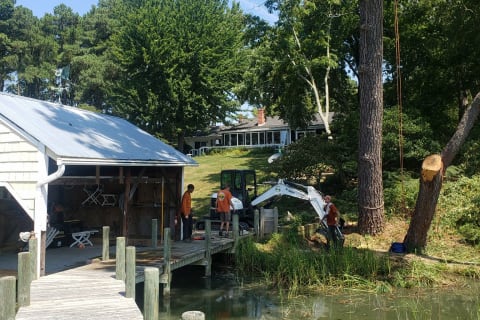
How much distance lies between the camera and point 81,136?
471 inches

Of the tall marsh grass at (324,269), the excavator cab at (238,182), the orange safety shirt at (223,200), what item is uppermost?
the excavator cab at (238,182)

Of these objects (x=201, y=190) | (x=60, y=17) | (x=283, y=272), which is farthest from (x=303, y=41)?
(x=60, y=17)

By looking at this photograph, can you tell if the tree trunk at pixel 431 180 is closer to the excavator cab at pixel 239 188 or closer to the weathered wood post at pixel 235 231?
the weathered wood post at pixel 235 231

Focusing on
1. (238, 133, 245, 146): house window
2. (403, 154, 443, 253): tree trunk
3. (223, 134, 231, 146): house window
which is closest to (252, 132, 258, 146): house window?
(238, 133, 245, 146): house window

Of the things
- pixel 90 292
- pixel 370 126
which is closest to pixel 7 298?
pixel 90 292

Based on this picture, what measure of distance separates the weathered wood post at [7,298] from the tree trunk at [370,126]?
11784 millimetres

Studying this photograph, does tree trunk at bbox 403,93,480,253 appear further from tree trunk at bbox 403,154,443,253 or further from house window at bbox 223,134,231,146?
house window at bbox 223,134,231,146

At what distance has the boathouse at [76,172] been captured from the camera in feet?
30.9

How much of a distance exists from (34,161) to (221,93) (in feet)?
96.0

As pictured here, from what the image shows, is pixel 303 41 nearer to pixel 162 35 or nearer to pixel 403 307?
pixel 162 35

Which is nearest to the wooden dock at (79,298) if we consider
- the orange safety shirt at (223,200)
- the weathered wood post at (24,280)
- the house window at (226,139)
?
the weathered wood post at (24,280)

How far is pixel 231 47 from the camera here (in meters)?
38.6

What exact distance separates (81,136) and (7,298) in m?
6.52

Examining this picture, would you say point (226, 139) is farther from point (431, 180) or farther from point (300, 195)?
point (431, 180)
